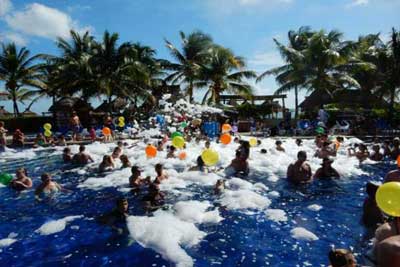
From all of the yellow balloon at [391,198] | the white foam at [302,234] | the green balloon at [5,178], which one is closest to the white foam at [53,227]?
the green balloon at [5,178]

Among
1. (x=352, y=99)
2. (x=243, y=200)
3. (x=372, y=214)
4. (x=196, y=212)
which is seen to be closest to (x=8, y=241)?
(x=196, y=212)

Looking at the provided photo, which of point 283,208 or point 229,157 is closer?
point 283,208

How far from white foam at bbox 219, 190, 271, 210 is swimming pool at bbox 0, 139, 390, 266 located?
2 cm

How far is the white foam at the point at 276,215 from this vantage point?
769 centimetres

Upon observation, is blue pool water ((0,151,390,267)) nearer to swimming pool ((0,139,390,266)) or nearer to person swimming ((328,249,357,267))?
swimming pool ((0,139,390,266))

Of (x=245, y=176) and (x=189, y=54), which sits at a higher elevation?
(x=189, y=54)

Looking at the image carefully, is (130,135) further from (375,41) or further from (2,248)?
(375,41)

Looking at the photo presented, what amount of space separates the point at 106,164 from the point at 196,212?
592 centimetres

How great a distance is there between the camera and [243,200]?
882 centimetres

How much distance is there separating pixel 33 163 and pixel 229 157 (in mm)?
8488

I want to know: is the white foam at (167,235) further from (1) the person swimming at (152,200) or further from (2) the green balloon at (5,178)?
(2) the green balloon at (5,178)

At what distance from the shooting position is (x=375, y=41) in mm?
34344

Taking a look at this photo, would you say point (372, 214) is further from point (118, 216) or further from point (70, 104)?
point (70, 104)

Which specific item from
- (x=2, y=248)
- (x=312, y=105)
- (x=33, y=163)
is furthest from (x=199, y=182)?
(x=312, y=105)
